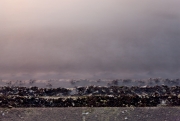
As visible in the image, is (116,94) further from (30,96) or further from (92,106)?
(30,96)

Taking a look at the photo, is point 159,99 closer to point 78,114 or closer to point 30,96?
point 78,114

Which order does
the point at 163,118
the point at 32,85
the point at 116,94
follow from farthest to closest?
the point at 32,85 → the point at 116,94 → the point at 163,118

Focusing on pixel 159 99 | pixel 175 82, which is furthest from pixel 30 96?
pixel 175 82

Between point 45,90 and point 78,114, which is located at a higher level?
point 45,90

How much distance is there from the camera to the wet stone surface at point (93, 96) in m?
1.84

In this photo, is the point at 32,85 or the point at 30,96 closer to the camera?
the point at 30,96

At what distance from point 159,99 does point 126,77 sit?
312 mm

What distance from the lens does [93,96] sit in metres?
1.86

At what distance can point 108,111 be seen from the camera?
70.7 inches

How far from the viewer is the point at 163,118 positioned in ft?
5.76

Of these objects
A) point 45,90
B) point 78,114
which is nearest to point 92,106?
point 78,114

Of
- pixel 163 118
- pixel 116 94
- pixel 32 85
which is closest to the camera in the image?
pixel 163 118

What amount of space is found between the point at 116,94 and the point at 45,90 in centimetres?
44

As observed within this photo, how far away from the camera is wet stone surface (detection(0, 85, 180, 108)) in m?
1.84
